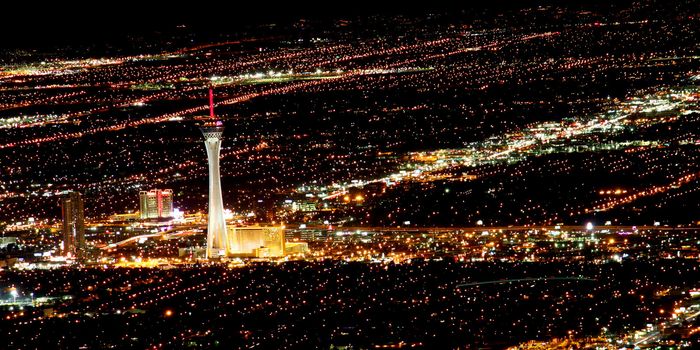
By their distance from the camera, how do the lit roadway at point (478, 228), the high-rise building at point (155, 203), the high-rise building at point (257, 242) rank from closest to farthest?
the high-rise building at point (257, 242), the lit roadway at point (478, 228), the high-rise building at point (155, 203)

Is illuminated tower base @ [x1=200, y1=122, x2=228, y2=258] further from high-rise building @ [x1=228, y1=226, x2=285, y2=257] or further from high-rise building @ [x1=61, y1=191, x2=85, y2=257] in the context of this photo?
high-rise building @ [x1=61, y1=191, x2=85, y2=257]

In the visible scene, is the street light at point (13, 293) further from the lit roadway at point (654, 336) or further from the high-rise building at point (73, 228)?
the lit roadway at point (654, 336)

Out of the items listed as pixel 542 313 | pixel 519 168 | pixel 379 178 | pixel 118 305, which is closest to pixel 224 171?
pixel 379 178

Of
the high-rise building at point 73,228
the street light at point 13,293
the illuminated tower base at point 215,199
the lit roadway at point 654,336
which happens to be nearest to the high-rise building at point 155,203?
the high-rise building at point 73,228

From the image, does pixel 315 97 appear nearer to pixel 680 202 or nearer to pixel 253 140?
pixel 253 140

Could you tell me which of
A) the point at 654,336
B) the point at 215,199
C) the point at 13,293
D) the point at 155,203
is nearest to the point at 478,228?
the point at 155,203

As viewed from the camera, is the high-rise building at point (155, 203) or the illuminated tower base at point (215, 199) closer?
the illuminated tower base at point (215, 199)
